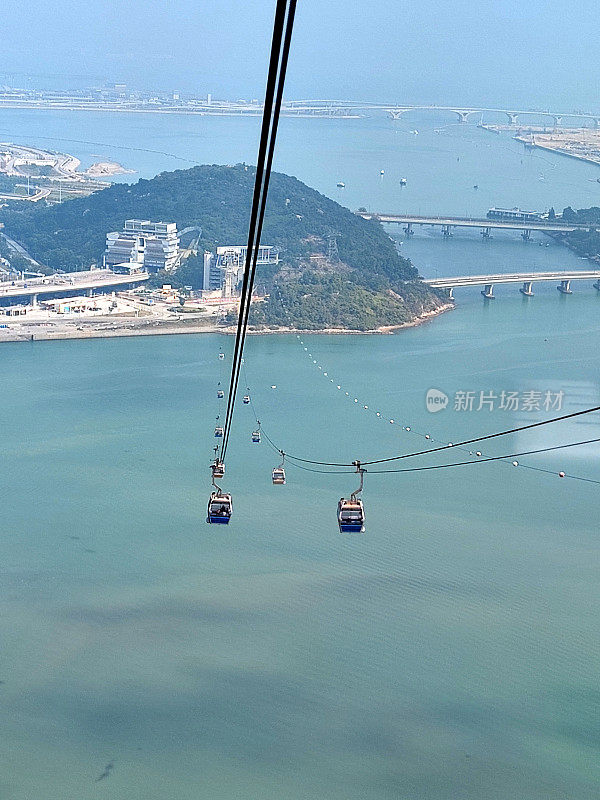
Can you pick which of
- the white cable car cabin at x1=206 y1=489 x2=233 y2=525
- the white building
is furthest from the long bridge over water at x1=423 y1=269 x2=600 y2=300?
the white cable car cabin at x1=206 y1=489 x2=233 y2=525

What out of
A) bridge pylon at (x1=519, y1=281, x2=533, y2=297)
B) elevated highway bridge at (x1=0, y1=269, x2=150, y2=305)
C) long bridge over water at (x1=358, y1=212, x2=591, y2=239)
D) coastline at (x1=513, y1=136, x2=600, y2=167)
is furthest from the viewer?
coastline at (x1=513, y1=136, x2=600, y2=167)

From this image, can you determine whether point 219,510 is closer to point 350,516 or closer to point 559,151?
point 350,516

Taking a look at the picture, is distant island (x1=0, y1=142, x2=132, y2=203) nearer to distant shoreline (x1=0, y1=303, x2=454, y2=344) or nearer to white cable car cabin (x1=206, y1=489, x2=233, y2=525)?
distant shoreline (x1=0, y1=303, x2=454, y2=344)

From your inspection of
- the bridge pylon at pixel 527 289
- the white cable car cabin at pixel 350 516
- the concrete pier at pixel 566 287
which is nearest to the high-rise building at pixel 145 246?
the bridge pylon at pixel 527 289

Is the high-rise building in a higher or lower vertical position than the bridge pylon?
lower

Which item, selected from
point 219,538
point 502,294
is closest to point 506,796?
point 219,538

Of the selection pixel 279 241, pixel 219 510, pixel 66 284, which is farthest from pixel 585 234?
pixel 219 510

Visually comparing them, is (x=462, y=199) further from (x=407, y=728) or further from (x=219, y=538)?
(x=407, y=728)
